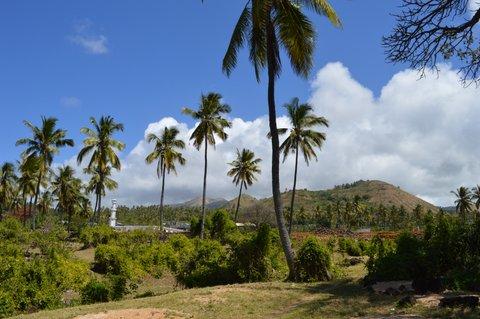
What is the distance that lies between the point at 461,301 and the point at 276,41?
1038cm

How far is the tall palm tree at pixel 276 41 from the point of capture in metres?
16.1

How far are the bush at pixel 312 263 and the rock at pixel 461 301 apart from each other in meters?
6.64

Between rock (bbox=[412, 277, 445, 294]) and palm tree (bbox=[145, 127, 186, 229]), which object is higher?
palm tree (bbox=[145, 127, 186, 229])

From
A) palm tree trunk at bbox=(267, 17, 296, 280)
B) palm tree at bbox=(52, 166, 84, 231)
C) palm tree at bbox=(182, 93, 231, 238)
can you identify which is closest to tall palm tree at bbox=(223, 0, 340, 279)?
palm tree trunk at bbox=(267, 17, 296, 280)

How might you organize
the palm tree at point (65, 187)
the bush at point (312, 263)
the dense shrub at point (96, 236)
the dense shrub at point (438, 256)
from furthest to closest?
1. the palm tree at point (65, 187)
2. the dense shrub at point (96, 236)
3. the bush at point (312, 263)
4. the dense shrub at point (438, 256)

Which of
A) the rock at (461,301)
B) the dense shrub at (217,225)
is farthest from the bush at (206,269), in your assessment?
the dense shrub at (217,225)

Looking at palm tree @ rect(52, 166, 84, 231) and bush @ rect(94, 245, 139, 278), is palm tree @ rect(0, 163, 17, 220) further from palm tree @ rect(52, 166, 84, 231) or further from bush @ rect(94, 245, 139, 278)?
bush @ rect(94, 245, 139, 278)

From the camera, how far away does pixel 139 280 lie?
25.0 metres

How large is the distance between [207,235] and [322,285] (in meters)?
28.8

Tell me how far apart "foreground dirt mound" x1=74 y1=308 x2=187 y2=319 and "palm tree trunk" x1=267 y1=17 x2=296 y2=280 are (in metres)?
5.99

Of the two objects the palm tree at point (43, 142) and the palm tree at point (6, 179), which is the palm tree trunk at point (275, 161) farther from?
the palm tree at point (6, 179)

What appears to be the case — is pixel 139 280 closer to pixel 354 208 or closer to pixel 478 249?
pixel 478 249

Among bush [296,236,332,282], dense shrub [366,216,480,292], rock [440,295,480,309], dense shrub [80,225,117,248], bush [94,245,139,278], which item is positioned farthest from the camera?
dense shrub [80,225,117,248]

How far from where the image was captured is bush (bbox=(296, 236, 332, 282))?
16.5 m
